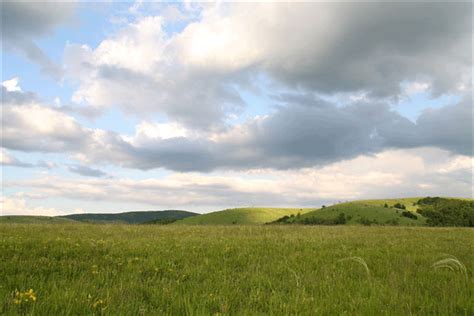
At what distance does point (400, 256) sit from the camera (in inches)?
507

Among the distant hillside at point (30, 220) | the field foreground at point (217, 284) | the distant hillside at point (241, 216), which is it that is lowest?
the distant hillside at point (241, 216)

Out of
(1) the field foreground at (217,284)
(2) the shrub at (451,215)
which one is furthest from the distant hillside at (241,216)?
(1) the field foreground at (217,284)

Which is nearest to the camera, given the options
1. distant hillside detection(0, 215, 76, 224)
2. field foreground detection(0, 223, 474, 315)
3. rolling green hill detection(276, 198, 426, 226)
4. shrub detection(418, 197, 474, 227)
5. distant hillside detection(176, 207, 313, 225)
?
field foreground detection(0, 223, 474, 315)

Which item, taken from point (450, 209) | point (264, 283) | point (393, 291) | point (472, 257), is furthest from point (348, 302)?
point (450, 209)

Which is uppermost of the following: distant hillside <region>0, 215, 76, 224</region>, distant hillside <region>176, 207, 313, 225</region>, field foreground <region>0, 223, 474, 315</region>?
field foreground <region>0, 223, 474, 315</region>

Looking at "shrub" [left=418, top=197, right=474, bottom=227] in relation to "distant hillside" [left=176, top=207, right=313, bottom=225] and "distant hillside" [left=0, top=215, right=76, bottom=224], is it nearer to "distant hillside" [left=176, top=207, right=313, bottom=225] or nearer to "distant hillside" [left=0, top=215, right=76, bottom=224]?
"distant hillside" [left=176, top=207, right=313, bottom=225]

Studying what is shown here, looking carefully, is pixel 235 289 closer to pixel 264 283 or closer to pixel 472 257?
pixel 264 283

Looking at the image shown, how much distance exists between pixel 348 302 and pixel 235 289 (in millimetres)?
2134

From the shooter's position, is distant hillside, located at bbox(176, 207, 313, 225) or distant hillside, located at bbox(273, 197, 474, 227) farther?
distant hillside, located at bbox(176, 207, 313, 225)

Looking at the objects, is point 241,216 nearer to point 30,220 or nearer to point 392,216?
point 392,216

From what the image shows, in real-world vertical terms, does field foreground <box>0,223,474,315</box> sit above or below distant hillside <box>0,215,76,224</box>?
above

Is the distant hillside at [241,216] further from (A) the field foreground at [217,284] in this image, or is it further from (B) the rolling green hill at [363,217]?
(A) the field foreground at [217,284]

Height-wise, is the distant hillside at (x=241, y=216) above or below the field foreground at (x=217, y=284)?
below

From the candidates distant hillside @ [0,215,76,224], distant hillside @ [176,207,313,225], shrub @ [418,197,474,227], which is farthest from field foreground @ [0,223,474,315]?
distant hillside @ [176,207,313,225]
